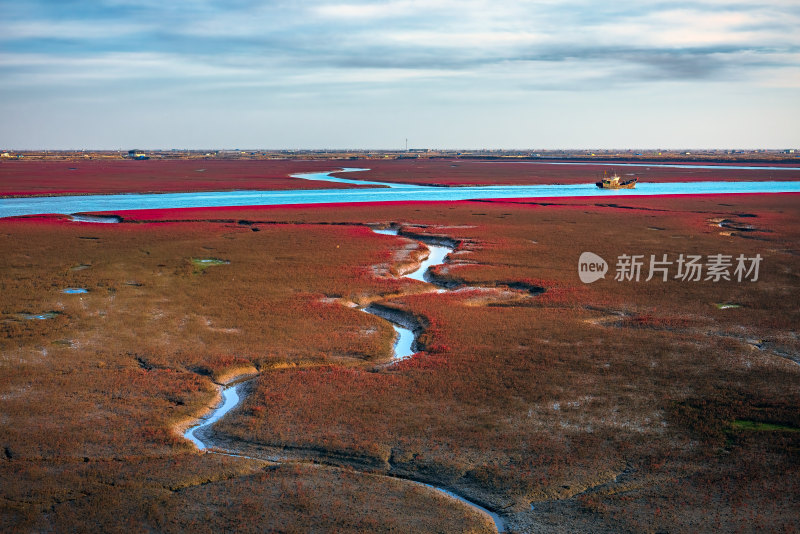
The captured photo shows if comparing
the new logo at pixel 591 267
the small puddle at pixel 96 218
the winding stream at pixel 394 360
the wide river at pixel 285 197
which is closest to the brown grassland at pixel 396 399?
the winding stream at pixel 394 360

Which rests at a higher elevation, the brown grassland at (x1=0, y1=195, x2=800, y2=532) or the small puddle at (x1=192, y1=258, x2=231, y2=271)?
the small puddle at (x1=192, y1=258, x2=231, y2=271)

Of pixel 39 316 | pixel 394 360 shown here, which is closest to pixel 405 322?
pixel 394 360

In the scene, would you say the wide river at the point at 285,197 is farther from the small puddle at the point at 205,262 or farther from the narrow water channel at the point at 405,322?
the narrow water channel at the point at 405,322

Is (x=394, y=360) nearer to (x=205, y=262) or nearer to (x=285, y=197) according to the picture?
(x=205, y=262)

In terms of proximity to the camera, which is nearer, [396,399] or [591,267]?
[396,399]

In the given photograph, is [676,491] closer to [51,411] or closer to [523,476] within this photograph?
[523,476]

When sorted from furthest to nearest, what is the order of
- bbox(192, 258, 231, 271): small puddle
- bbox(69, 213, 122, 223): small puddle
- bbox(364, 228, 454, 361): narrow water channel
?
bbox(69, 213, 122, 223): small puddle, bbox(192, 258, 231, 271): small puddle, bbox(364, 228, 454, 361): narrow water channel

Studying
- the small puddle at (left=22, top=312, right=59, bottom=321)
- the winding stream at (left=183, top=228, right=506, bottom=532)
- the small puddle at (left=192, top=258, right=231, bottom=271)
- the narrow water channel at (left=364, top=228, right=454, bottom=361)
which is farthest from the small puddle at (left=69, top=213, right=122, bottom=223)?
the small puddle at (left=22, top=312, right=59, bottom=321)

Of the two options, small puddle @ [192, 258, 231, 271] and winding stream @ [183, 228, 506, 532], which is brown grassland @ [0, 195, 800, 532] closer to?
winding stream @ [183, 228, 506, 532]
